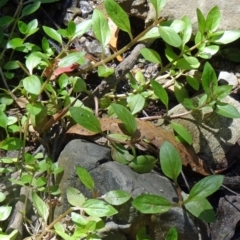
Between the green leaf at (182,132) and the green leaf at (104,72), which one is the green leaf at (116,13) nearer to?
the green leaf at (104,72)

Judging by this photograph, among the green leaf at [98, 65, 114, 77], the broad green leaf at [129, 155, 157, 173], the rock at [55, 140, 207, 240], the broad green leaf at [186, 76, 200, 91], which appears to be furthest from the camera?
the broad green leaf at [186, 76, 200, 91]

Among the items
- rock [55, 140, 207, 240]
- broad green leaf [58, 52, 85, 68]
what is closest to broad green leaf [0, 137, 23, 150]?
rock [55, 140, 207, 240]

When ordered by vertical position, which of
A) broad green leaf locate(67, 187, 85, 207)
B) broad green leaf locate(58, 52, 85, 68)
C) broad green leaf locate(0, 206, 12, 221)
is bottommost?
broad green leaf locate(0, 206, 12, 221)

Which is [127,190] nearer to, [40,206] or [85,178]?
[85,178]

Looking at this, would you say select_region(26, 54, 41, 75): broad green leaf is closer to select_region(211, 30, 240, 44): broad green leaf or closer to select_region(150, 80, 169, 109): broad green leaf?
select_region(150, 80, 169, 109): broad green leaf

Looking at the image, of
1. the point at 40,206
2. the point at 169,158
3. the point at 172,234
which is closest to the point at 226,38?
the point at 169,158

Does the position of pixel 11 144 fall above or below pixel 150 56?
below

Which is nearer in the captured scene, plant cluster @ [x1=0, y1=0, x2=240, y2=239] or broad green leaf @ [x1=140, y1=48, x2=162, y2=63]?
plant cluster @ [x1=0, y1=0, x2=240, y2=239]

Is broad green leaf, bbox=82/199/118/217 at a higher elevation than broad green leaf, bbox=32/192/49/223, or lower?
higher
